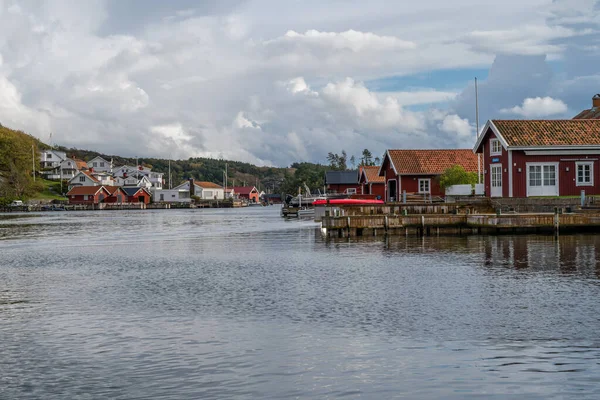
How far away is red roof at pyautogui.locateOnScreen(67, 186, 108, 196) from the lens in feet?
488

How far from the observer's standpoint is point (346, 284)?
869 inches

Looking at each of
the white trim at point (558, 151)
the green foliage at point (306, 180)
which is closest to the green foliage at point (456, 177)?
the white trim at point (558, 151)

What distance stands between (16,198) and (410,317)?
14066cm

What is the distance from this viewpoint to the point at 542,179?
154 feet

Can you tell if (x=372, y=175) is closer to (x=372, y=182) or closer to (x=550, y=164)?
(x=372, y=182)

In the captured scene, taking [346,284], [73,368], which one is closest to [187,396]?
[73,368]

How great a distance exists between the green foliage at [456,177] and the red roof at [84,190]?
10446 cm

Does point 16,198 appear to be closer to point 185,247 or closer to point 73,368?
A: point 185,247

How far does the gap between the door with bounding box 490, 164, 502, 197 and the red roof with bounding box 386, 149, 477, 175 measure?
55.4 ft

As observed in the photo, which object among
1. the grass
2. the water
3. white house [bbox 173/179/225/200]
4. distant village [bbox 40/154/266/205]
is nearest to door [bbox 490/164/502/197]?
the water

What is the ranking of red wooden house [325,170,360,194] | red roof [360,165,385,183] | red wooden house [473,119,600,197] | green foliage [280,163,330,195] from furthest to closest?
green foliage [280,163,330,195], red wooden house [325,170,360,194], red roof [360,165,385,183], red wooden house [473,119,600,197]

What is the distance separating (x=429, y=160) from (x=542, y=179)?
2181cm

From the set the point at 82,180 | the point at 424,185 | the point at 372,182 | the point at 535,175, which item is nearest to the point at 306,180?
the point at 82,180

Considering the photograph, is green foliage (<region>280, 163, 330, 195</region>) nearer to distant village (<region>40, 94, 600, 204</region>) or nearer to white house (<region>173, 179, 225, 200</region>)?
white house (<region>173, 179, 225, 200</region>)
